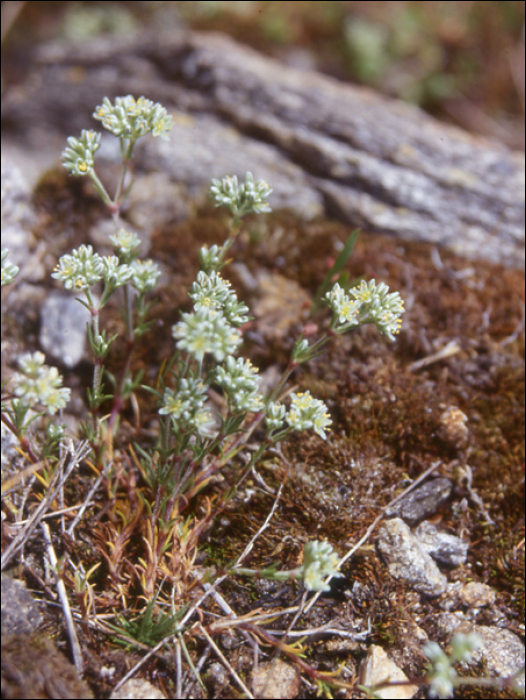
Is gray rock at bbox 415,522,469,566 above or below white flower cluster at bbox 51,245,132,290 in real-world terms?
below

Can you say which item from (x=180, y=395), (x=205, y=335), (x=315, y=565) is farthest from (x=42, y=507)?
(x=315, y=565)

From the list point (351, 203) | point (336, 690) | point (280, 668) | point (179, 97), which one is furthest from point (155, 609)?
point (179, 97)

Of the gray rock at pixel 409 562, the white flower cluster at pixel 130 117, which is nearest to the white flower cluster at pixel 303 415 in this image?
the gray rock at pixel 409 562

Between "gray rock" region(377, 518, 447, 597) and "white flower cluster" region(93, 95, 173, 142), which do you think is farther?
"gray rock" region(377, 518, 447, 597)

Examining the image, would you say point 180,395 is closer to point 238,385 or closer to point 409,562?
point 238,385

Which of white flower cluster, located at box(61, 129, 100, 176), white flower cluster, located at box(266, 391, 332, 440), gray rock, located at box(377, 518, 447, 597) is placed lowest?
gray rock, located at box(377, 518, 447, 597)

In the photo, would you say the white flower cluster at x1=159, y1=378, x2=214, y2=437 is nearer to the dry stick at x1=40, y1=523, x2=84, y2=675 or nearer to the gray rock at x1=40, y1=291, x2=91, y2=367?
the dry stick at x1=40, y1=523, x2=84, y2=675

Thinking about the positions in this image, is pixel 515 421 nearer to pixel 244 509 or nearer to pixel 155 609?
pixel 244 509

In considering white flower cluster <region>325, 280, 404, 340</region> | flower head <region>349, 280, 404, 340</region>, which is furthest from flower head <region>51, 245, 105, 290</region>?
flower head <region>349, 280, 404, 340</region>
